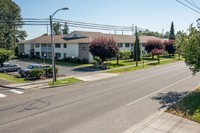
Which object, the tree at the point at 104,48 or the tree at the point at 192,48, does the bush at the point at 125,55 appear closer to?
the tree at the point at 104,48

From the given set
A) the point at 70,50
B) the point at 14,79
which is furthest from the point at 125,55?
the point at 14,79

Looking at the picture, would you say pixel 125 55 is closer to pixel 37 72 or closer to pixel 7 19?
pixel 37 72

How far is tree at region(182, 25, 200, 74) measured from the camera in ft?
58.7

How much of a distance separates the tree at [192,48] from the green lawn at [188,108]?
8.99ft

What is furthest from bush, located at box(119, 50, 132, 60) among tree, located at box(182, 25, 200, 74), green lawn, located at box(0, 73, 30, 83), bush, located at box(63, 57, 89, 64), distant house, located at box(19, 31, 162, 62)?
tree, located at box(182, 25, 200, 74)

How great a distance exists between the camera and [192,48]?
18.0 metres

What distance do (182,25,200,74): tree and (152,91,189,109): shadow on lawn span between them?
251cm

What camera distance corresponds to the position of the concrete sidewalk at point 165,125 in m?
11.0

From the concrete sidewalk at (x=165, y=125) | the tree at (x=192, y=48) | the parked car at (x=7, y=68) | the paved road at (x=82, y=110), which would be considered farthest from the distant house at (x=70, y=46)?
the concrete sidewalk at (x=165, y=125)

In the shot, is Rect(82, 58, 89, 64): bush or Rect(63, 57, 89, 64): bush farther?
Rect(63, 57, 89, 64): bush

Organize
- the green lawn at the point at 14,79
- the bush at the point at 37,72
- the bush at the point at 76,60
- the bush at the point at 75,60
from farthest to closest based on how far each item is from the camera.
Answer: the bush at the point at 76,60 < the bush at the point at 75,60 < the bush at the point at 37,72 < the green lawn at the point at 14,79

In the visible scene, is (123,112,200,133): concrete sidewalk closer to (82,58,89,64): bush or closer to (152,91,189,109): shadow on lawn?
(152,91,189,109): shadow on lawn

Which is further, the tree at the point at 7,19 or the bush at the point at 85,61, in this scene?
the tree at the point at 7,19

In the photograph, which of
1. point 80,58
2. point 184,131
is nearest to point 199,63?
point 184,131
